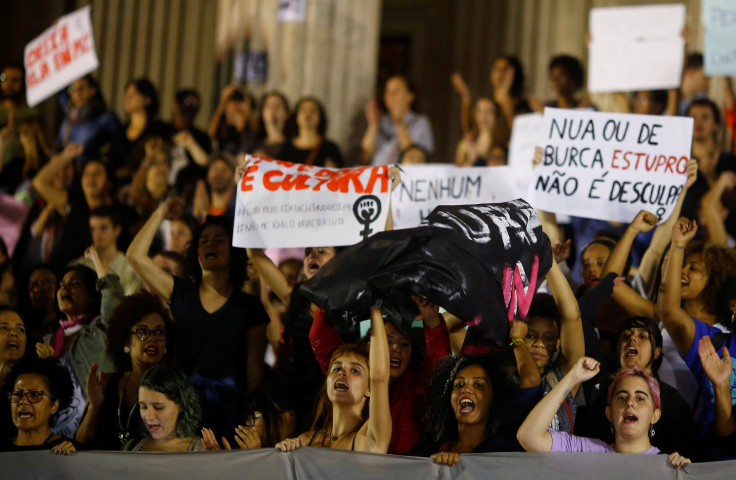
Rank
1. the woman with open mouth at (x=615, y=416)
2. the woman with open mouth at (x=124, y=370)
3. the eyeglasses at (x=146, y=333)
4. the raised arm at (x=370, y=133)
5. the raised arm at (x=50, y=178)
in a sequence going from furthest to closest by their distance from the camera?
1. the raised arm at (x=370, y=133)
2. the raised arm at (x=50, y=178)
3. the eyeglasses at (x=146, y=333)
4. the woman with open mouth at (x=124, y=370)
5. the woman with open mouth at (x=615, y=416)

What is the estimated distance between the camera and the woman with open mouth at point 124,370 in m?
6.10

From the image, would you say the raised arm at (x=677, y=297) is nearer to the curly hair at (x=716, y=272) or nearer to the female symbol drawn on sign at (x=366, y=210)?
the curly hair at (x=716, y=272)

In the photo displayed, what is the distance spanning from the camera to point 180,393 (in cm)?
576

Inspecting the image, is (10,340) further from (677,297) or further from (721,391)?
(721,391)

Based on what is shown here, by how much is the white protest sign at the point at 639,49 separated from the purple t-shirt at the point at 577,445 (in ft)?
14.5

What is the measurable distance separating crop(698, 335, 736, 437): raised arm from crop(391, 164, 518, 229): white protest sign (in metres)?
2.12

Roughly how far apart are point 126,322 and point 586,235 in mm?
2899

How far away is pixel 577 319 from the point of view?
566 centimetres

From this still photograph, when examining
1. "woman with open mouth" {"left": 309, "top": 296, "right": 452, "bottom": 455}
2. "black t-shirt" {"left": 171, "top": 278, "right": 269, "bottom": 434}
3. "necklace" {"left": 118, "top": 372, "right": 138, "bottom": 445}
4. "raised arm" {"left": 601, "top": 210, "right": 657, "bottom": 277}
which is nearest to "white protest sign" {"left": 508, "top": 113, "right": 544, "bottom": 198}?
"raised arm" {"left": 601, "top": 210, "right": 657, "bottom": 277}

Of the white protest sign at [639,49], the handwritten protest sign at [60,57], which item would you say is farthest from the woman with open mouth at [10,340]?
the white protest sign at [639,49]

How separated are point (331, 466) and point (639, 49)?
5.16 m

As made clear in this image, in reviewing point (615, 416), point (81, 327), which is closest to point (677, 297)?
point (615, 416)

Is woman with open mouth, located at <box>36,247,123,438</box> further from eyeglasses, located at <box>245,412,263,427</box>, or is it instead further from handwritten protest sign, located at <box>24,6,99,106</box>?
handwritten protest sign, located at <box>24,6,99,106</box>

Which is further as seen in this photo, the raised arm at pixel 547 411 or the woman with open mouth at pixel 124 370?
the woman with open mouth at pixel 124 370
